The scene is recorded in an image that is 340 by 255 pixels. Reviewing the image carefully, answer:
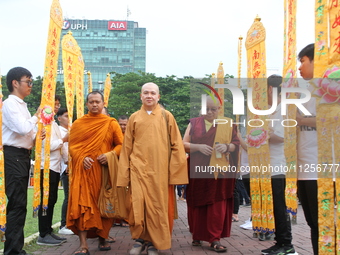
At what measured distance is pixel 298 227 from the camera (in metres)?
7.36

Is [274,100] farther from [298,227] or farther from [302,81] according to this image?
[298,227]

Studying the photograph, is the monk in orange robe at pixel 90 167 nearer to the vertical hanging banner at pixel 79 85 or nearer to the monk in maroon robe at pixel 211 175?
the monk in maroon robe at pixel 211 175

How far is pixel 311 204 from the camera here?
3.54m

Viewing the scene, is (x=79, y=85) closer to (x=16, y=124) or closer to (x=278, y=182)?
(x=16, y=124)

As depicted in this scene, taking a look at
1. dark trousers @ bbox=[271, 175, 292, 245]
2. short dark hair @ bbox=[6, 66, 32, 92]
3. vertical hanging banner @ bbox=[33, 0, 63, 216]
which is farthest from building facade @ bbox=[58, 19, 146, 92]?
dark trousers @ bbox=[271, 175, 292, 245]

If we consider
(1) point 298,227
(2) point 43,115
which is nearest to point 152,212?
(2) point 43,115

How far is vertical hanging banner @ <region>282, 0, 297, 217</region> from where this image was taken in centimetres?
377

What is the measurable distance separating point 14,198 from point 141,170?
1432mm

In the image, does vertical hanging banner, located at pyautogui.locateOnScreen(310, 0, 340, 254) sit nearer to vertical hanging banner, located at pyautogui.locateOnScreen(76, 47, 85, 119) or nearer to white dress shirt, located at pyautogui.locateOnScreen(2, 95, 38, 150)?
white dress shirt, located at pyautogui.locateOnScreen(2, 95, 38, 150)

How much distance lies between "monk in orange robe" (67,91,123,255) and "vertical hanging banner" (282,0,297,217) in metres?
2.41

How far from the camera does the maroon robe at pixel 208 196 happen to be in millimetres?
5453

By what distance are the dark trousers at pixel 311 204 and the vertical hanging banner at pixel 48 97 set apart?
3.04m

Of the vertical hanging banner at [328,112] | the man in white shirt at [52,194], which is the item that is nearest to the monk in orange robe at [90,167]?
the man in white shirt at [52,194]

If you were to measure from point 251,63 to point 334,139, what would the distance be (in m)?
2.55
